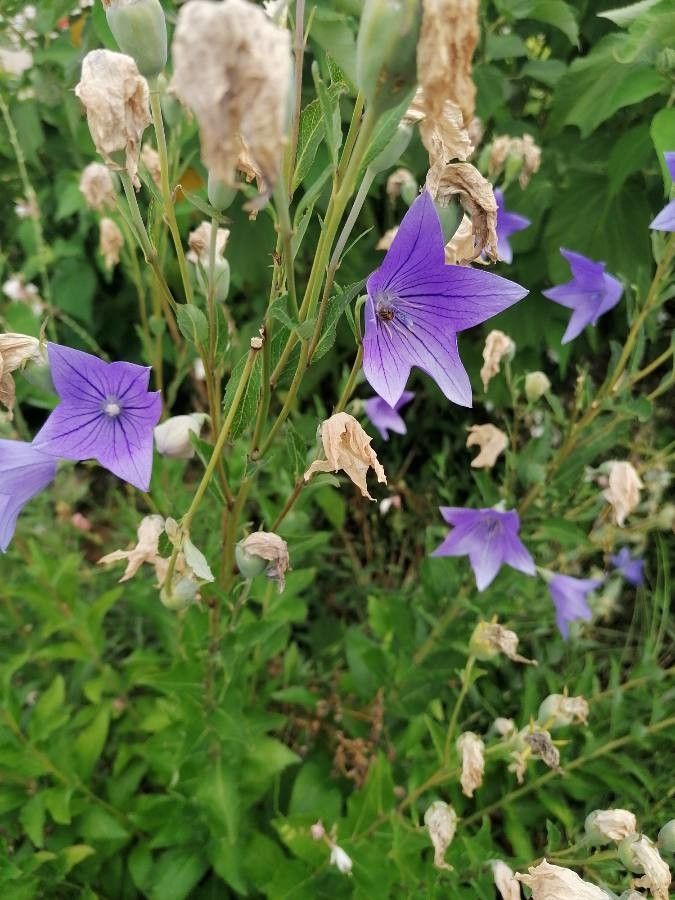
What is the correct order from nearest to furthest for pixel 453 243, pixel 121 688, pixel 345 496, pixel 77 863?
pixel 453 243
pixel 77 863
pixel 121 688
pixel 345 496

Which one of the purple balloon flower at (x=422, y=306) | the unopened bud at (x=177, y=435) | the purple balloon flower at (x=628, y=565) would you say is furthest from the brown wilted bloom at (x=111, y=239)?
the purple balloon flower at (x=628, y=565)

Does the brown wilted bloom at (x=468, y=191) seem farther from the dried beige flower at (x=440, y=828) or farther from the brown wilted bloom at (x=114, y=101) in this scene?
the dried beige flower at (x=440, y=828)

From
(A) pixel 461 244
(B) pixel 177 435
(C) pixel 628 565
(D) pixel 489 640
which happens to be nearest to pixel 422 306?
(A) pixel 461 244

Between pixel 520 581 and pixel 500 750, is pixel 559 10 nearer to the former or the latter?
pixel 520 581

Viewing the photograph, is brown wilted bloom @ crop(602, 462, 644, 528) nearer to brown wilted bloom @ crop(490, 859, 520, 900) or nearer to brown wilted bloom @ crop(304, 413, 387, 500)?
brown wilted bloom @ crop(490, 859, 520, 900)

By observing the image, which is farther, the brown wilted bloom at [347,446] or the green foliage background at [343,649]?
the green foliage background at [343,649]

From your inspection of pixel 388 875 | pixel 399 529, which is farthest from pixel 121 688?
pixel 399 529

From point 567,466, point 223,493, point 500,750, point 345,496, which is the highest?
point 223,493
